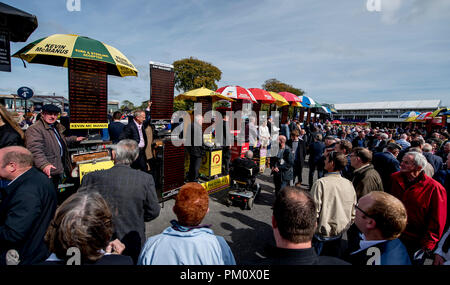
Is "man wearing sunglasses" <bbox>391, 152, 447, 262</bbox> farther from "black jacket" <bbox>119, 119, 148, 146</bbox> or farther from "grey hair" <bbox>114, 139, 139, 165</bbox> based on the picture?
"black jacket" <bbox>119, 119, 148, 146</bbox>

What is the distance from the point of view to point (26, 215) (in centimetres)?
174

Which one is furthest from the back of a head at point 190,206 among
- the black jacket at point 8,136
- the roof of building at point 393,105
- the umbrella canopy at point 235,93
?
the roof of building at point 393,105

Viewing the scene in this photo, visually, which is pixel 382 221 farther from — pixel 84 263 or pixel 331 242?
pixel 84 263

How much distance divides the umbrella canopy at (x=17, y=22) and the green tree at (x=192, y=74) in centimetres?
3608

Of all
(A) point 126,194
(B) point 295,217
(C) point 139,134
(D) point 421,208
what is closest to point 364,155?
(D) point 421,208

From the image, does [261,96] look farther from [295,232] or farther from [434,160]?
[295,232]

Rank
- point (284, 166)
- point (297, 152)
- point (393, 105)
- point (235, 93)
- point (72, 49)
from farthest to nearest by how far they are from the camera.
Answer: point (393, 105) < point (235, 93) < point (297, 152) < point (284, 166) < point (72, 49)

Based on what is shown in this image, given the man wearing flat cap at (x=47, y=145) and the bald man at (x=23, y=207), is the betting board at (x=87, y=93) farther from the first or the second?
the bald man at (x=23, y=207)

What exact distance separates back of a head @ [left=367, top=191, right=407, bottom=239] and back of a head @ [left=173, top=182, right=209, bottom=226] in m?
1.33

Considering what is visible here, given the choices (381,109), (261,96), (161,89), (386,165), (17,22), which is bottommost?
(386,165)

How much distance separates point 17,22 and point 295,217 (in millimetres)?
5326

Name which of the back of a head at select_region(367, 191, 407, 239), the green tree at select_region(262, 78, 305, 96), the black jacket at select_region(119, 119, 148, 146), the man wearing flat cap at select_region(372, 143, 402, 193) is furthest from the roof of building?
the black jacket at select_region(119, 119, 148, 146)

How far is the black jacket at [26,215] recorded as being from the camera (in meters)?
1.70

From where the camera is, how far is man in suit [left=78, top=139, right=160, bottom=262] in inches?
88.8
